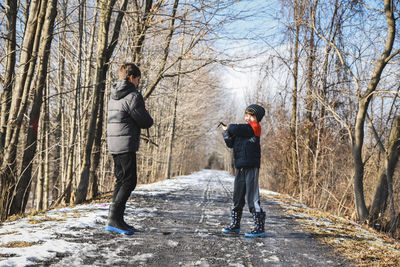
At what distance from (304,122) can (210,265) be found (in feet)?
36.1

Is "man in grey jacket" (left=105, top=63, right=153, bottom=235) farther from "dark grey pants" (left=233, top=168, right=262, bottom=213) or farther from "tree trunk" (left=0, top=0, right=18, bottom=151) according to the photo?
"tree trunk" (left=0, top=0, right=18, bottom=151)

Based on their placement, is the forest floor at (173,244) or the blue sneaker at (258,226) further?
the blue sneaker at (258,226)

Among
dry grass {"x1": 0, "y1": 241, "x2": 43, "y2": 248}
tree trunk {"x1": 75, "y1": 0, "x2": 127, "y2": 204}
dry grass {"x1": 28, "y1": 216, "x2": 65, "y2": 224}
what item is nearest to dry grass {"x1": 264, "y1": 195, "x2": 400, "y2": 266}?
dry grass {"x1": 0, "y1": 241, "x2": 43, "y2": 248}

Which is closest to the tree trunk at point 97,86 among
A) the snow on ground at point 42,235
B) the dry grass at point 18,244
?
the snow on ground at point 42,235

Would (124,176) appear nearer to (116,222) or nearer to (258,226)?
(116,222)

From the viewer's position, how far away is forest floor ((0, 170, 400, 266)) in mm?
2848

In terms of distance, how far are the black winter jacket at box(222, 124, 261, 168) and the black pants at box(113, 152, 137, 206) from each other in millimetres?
1310

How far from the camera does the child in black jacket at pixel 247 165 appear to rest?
4.20 meters

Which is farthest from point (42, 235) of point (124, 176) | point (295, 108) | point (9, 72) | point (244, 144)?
point (295, 108)

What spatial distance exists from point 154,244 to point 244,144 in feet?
5.82

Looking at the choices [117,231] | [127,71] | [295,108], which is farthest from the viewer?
[295,108]

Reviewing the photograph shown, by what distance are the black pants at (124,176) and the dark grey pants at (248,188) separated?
1.47m

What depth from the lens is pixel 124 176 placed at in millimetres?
3834

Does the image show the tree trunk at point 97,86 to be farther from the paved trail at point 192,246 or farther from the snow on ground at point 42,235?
the paved trail at point 192,246
